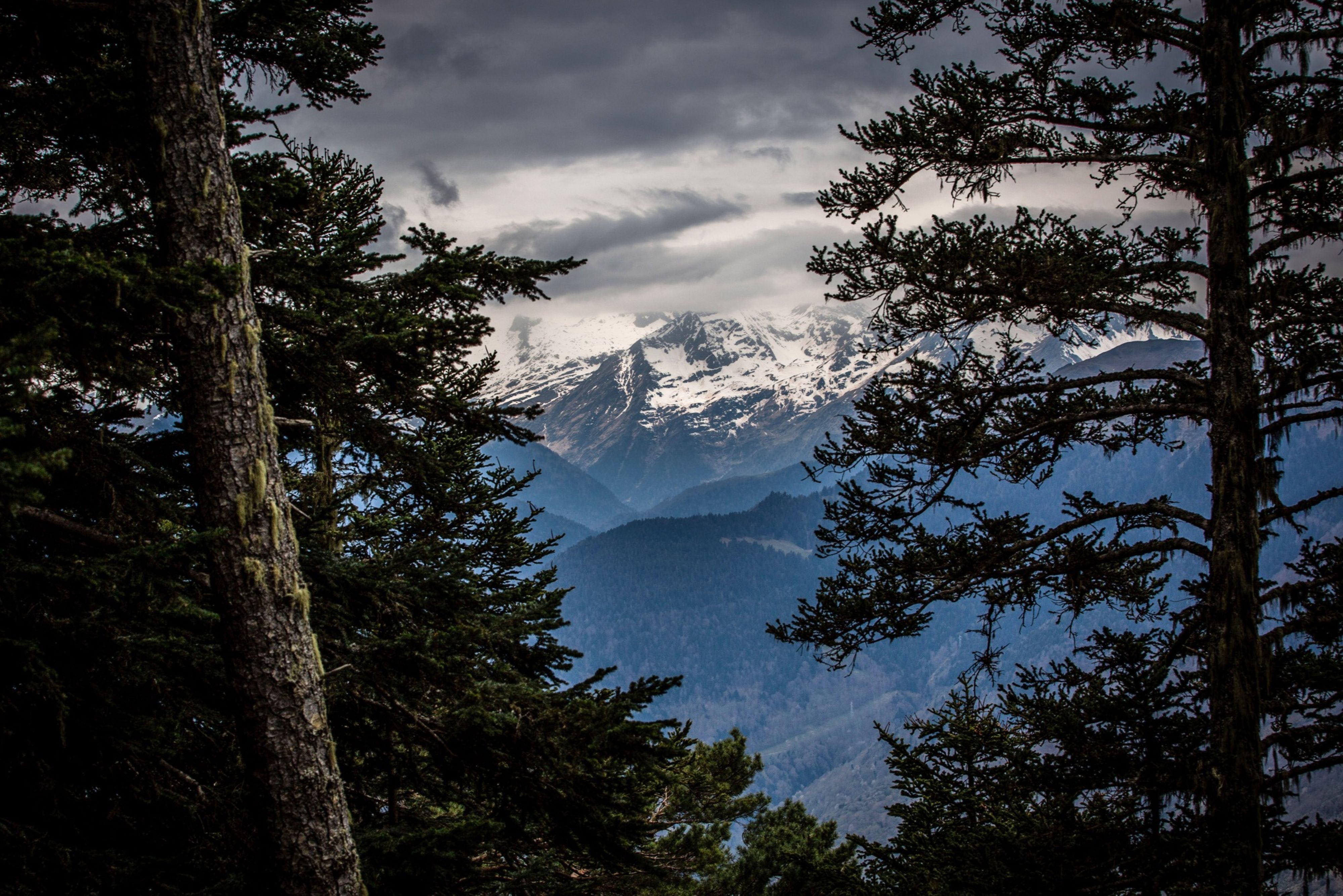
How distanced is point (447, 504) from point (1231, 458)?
8.96 metres

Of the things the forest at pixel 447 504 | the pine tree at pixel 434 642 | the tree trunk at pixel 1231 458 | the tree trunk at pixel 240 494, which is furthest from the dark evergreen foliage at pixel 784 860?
the tree trunk at pixel 240 494

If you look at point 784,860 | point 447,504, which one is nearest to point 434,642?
point 447,504

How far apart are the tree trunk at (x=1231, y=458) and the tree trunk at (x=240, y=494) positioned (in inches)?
280

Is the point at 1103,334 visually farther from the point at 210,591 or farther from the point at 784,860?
the point at 784,860

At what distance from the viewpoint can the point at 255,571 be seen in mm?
4391

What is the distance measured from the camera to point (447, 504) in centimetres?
1073

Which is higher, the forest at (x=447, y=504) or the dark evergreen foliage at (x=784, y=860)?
the forest at (x=447, y=504)

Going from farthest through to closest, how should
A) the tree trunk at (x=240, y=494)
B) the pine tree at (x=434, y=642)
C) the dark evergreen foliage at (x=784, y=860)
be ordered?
the dark evergreen foliage at (x=784, y=860) < the pine tree at (x=434, y=642) < the tree trunk at (x=240, y=494)

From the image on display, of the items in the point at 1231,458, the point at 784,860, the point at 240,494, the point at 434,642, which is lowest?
the point at 784,860

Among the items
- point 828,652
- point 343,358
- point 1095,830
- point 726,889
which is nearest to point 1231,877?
point 1095,830

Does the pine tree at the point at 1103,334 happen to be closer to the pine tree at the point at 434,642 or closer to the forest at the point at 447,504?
the forest at the point at 447,504

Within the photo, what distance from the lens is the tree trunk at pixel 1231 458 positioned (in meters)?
6.84

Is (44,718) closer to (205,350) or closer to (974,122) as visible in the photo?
(205,350)

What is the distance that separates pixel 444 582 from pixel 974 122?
6.76m
